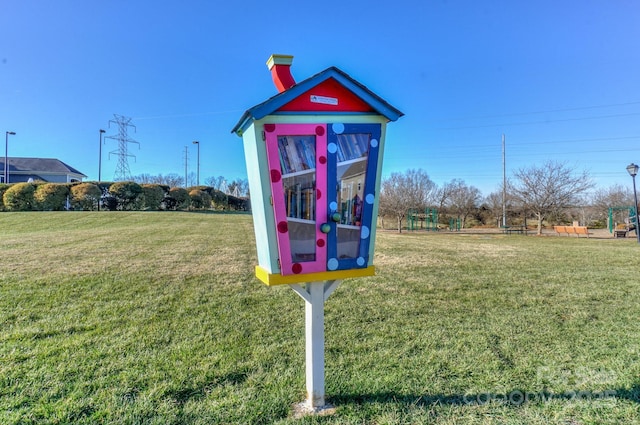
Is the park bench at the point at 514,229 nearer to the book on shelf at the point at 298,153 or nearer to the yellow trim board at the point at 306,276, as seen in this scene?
the yellow trim board at the point at 306,276

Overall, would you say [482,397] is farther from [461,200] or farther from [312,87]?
[461,200]

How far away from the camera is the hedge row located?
19.5 metres

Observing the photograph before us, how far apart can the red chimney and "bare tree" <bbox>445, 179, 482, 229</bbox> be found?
3337cm

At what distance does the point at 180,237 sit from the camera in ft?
36.7

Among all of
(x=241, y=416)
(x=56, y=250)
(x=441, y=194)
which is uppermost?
(x=441, y=194)

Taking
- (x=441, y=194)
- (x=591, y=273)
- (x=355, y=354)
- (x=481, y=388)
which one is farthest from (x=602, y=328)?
(x=441, y=194)

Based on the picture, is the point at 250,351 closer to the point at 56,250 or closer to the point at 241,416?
the point at 241,416

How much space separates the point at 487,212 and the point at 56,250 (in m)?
34.4

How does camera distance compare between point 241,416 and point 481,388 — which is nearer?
point 241,416

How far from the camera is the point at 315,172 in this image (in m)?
2.15

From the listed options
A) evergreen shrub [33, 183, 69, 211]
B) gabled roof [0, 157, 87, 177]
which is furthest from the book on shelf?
gabled roof [0, 157, 87, 177]

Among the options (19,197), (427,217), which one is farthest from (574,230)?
(19,197)

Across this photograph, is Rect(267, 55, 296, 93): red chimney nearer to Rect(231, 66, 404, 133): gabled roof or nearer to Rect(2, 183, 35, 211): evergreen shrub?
Rect(231, 66, 404, 133): gabled roof

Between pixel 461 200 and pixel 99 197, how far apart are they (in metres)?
30.0
